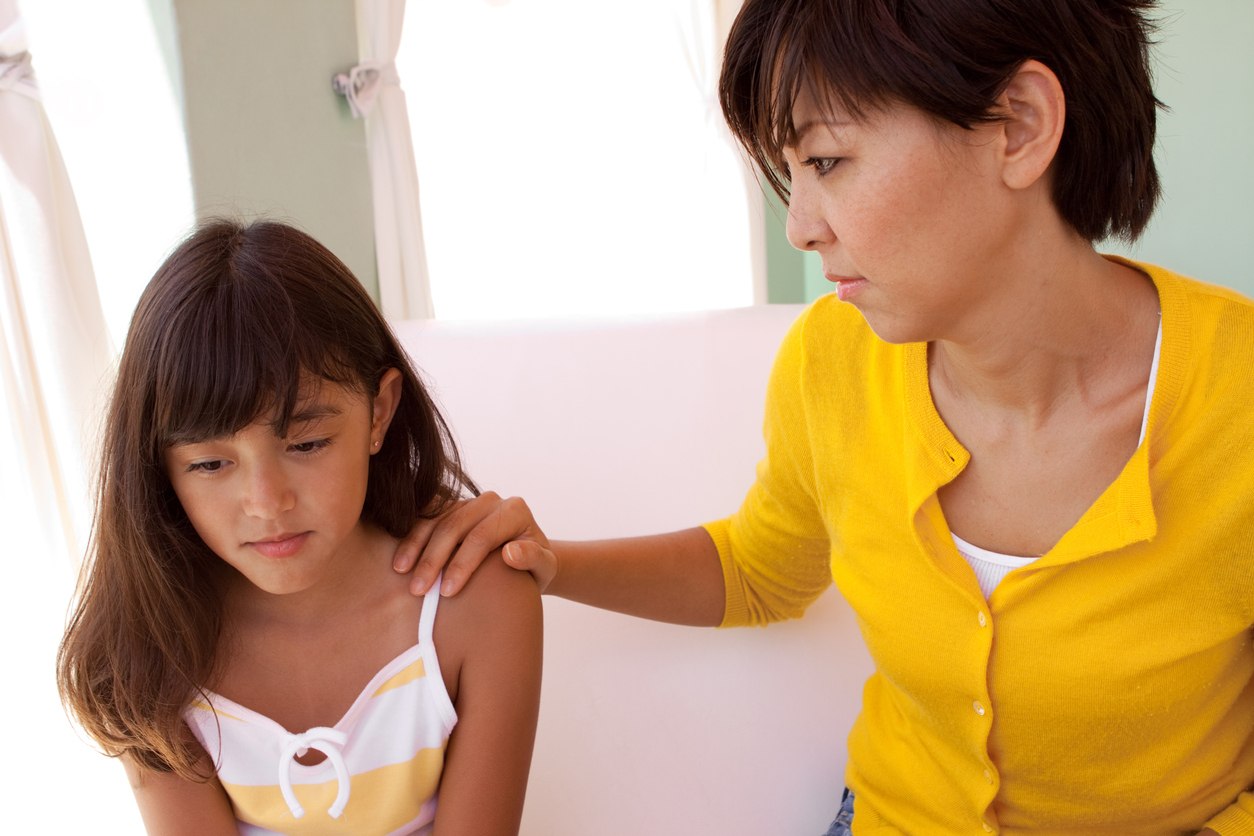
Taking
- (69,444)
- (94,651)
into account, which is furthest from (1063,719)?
(69,444)

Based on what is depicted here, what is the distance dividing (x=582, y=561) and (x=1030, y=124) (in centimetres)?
68

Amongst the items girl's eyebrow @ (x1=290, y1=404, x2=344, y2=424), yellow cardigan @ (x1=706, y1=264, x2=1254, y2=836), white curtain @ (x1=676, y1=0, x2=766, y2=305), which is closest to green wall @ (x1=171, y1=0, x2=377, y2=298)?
white curtain @ (x1=676, y1=0, x2=766, y2=305)

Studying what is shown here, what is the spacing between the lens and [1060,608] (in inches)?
40.8

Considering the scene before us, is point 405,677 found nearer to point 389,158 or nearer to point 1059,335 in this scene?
point 1059,335

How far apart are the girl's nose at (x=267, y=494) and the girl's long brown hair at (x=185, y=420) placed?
0.14ft

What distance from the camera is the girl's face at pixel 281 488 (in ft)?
3.39

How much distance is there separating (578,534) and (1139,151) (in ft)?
2.82

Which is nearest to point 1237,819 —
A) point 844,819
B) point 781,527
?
point 844,819

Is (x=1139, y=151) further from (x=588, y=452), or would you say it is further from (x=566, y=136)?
(x=566, y=136)

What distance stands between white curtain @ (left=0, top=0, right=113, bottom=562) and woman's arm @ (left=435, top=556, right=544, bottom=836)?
1094mm

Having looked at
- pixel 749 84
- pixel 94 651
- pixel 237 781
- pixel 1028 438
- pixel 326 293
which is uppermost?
pixel 749 84

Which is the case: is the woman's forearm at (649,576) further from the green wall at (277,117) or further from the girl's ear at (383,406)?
the green wall at (277,117)

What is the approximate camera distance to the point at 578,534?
1.57m

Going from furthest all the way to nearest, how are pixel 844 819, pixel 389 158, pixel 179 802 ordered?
pixel 389 158 < pixel 844 819 < pixel 179 802
